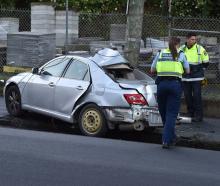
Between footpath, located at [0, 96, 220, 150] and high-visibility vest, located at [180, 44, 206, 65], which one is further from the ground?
high-visibility vest, located at [180, 44, 206, 65]

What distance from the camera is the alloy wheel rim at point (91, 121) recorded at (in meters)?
10.5

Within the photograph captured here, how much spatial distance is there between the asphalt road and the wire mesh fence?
4492 millimetres

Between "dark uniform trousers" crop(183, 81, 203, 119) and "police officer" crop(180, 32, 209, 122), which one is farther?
"dark uniform trousers" crop(183, 81, 203, 119)

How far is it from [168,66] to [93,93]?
5.35 feet

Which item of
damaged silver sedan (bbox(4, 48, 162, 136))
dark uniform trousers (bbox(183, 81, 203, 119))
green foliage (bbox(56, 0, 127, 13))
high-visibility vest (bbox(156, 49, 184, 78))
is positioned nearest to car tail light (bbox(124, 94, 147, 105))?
damaged silver sedan (bbox(4, 48, 162, 136))

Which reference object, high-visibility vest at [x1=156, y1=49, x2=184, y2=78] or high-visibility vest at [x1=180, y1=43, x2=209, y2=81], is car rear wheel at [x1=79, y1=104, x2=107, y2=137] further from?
high-visibility vest at [x1=180, y1=43, x2=209, y2=81]

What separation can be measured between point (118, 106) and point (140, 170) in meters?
2.43

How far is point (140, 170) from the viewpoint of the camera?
8008mm

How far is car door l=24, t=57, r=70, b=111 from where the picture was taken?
11.3 metres

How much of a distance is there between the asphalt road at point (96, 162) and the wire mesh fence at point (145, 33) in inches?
177

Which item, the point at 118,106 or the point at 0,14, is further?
the point at 0,14

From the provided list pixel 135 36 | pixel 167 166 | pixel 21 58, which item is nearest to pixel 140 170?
pixel 167 166

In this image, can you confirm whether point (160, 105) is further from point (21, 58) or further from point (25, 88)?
point (21, 58)

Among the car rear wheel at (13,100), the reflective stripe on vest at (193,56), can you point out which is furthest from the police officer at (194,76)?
the car rear wheel at (13,100)
